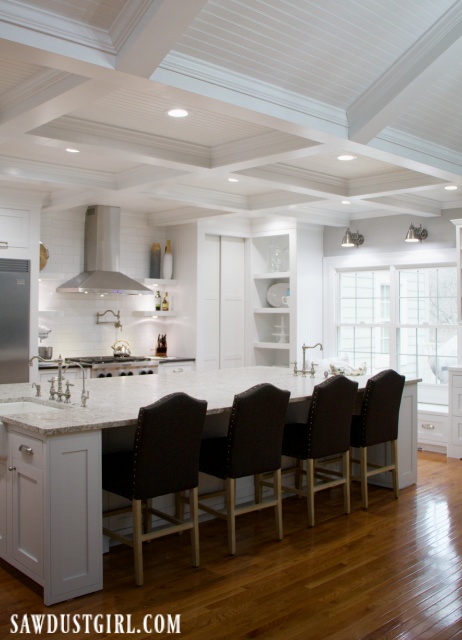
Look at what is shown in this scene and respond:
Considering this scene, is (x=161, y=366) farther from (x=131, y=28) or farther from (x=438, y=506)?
(x=131, y=28)

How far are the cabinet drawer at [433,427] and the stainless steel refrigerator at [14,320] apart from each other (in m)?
4.10

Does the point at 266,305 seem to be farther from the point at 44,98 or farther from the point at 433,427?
the point at 44,98

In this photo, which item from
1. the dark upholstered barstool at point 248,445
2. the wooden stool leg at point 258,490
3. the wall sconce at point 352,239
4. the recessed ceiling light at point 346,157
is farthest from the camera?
the wall sconce at point 352,239

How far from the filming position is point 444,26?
3746mm

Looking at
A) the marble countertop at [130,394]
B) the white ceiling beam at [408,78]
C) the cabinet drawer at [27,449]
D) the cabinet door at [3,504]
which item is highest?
the white ceiling beam at [408,78]

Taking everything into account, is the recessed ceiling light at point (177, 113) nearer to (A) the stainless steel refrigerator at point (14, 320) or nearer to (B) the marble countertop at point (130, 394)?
(B) the marble countertop at point (130, 394)

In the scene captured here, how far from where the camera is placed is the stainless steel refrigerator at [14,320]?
6.21m

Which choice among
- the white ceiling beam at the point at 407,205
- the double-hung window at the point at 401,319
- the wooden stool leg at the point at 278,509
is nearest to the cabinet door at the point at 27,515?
the wooden stool leg at the point at 278,509

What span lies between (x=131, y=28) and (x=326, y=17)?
1111mm

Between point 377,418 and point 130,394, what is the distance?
1.85 meters

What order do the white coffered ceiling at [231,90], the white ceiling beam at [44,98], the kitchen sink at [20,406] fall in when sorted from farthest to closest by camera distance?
the kitchen sink at [20,406], the white ceiling beam at [44,98], the white coffered ceiling at [231,90]

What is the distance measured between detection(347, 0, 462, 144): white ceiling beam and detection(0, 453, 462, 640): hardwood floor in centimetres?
256

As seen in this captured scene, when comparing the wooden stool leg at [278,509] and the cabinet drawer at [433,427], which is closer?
the wooden stool leg at [278,509]

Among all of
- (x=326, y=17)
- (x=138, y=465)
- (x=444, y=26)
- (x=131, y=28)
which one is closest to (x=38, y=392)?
(x=138, y=465)
